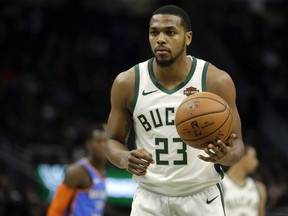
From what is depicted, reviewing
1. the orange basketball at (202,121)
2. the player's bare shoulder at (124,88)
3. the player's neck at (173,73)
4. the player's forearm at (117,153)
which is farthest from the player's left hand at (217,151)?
the player's bare shoulder at (124,88)

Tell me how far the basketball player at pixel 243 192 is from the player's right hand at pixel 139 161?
4.18 metres

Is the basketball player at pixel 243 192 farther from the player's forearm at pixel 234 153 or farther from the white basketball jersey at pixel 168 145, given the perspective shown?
the player's forearm at pixel 234 153

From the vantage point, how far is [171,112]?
569 centimetres

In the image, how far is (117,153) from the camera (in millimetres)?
5688

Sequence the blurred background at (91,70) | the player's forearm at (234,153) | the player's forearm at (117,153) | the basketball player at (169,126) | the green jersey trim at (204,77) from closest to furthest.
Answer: the player's forearm at (234,153) → the player's forearm at (117,153) → the basketball player at (169,126) → the green jersey trim at (204,77) → the blurred background at (91,70)

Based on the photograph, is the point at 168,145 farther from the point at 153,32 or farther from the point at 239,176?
the point at 239,176

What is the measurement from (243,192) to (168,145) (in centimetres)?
409

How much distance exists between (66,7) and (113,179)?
22.7ft

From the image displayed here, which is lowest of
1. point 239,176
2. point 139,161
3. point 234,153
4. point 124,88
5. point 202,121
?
point 139,161

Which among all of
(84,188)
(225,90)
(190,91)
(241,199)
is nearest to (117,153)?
(190,91)

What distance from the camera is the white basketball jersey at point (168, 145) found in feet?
18.6

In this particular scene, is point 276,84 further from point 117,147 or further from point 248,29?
point 117,147

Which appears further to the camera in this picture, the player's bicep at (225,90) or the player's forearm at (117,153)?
the player's bicep at (225,90)

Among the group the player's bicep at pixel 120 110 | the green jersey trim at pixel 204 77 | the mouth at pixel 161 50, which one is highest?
the mouth at pixel 161 50
